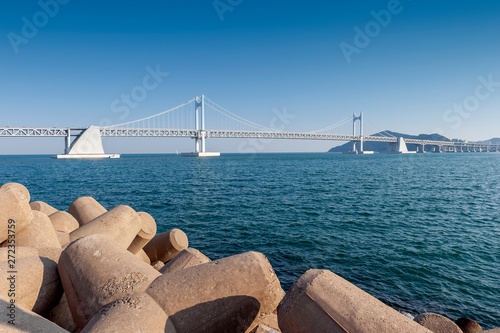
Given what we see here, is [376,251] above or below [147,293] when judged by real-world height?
below

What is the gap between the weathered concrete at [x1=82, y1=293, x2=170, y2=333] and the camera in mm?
1955

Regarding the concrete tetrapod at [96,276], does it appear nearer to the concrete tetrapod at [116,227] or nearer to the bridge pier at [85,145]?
the concrete tetrapod at [116,227]

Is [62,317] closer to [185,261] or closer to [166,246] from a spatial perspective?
[185,261]

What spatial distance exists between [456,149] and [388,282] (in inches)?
6720

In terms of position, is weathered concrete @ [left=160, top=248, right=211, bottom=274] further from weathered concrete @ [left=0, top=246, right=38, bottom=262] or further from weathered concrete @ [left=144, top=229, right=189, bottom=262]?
weathered concrete @ [left=144, top=229, right=189, bottom=262]

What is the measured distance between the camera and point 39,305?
2719mm

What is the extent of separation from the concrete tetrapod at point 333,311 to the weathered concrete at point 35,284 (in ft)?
7.31

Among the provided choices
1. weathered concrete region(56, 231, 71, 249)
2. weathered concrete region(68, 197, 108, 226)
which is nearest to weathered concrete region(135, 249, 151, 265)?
weathered concrete region(56, 231, 71, 249)

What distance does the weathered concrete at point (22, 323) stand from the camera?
1.92 m

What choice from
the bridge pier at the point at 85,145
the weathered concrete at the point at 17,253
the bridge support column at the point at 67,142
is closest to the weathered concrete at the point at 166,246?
the weathered concrete at the point at 17,253

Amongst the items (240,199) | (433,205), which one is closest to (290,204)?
(240,199)

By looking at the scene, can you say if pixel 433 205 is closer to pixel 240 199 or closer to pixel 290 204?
pixel 290 204

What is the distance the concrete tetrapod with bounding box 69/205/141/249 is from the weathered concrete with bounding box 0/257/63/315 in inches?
69.4

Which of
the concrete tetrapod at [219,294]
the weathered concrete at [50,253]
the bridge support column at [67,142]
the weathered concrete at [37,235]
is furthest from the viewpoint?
the bridge support column at [67,142]
